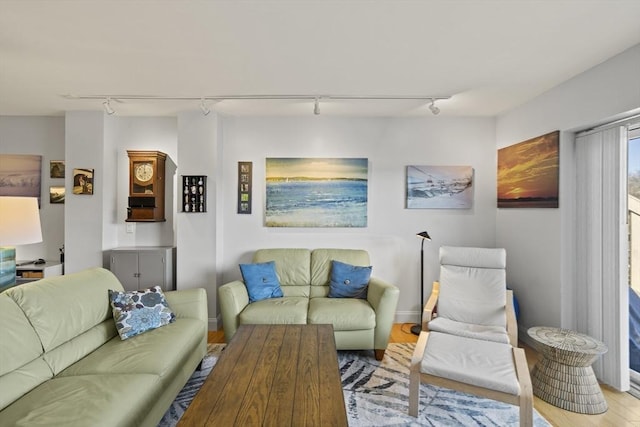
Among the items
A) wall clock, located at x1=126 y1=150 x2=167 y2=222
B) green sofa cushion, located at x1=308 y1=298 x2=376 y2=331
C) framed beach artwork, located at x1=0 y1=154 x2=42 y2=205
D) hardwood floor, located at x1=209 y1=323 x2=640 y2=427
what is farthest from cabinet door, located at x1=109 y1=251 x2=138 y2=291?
hardwood floor, located at x1=209 y1=323 x2=640 y2=427

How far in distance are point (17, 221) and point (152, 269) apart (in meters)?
1.79

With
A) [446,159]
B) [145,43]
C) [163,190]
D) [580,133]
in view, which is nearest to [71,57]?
[145,43]

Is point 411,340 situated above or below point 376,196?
below

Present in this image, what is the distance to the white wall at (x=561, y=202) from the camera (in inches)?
94.0

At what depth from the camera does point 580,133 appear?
2.86 m

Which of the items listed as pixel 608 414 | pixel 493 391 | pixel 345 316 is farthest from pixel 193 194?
pixel 608 414

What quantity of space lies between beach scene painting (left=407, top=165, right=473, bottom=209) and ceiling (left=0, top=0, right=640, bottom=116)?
3.06 ft

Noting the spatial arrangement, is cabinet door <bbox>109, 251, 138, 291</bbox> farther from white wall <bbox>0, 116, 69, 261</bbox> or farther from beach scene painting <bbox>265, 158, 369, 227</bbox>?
beach scene painting <bbox>265, 158, 369, 227</bbox>

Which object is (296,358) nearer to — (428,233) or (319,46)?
(319,46)

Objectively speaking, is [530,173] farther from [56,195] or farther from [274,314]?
[56,195]

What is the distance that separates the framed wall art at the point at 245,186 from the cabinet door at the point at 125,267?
131 cm

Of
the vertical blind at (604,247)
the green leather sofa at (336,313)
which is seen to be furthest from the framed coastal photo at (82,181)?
the vertical blind at (604,247)

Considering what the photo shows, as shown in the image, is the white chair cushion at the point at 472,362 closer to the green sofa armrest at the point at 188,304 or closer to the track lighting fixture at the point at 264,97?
the green sofa armrest at the point at 188,304

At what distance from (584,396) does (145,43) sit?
3887mm
